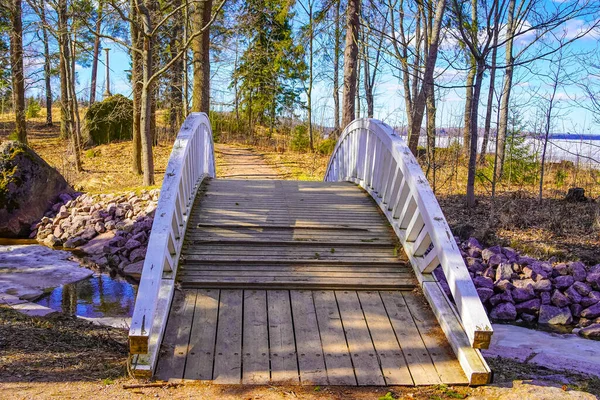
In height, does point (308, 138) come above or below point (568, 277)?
above

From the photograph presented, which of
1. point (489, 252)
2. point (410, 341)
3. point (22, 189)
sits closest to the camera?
point (410, 341)

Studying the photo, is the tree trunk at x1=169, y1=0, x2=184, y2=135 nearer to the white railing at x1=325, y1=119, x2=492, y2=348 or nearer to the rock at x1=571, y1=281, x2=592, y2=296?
the white railing at x1=325, y1=119, x2=492, y2=348

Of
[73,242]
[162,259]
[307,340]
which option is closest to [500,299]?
[307,340]

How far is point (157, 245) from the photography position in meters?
3.84

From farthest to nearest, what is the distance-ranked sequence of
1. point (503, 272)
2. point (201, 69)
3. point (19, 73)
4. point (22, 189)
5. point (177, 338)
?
point (19, 73) → point (201, 69) → point (22, 189) → point (503, 272) → point (177, 338)

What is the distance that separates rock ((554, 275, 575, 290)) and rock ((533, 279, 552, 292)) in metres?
0.14

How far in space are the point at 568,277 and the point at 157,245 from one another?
5.40 meters

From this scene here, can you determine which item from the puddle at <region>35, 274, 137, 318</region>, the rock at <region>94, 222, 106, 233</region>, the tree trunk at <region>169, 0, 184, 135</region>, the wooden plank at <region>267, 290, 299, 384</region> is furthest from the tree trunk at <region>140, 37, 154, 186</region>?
the wooden plank at <region>267, 290, 299, 384</region>

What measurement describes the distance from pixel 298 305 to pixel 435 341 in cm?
113

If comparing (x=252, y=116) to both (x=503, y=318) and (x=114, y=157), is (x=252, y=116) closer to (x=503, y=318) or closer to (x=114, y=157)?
(x=114, y=157)

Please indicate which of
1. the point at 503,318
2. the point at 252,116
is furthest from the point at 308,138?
the point at 503,318

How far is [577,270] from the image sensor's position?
6754 mm

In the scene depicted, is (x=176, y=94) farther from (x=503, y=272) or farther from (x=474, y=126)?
(x=503, y=272)

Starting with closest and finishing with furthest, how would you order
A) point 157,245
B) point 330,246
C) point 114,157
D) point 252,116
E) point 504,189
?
point 157,245, point 330,246, point 504,189, point 114,157, point 252,116
